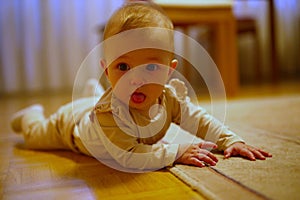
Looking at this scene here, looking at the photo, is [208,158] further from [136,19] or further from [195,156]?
[136,19]

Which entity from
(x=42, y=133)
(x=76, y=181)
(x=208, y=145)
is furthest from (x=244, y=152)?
(x=42, y=133)

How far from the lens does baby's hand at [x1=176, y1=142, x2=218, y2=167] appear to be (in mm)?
643

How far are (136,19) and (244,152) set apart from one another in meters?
0.30

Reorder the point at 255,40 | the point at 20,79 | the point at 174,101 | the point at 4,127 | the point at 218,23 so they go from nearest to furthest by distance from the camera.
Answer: the point at 174,101, the point at 4,127, the point at 218,23, the point at 20,79, the point at 255,40

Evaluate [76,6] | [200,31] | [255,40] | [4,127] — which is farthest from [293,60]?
[4,127]

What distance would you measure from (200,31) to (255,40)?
41 centimetres

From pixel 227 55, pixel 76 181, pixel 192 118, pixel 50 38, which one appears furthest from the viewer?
pixel 50 38

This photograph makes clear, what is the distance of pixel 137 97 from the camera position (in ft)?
2.15

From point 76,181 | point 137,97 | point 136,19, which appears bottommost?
point 76,181

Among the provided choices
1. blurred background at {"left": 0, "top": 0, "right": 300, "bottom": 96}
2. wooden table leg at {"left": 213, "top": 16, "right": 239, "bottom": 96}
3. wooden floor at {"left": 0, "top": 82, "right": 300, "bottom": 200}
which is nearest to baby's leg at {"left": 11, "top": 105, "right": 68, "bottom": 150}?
wooden floor at {"left": 0, "top": 82, "right": 300, "bottom": 200}

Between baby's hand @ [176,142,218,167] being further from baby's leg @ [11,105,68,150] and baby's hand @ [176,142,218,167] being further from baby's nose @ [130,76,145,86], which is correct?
baby's leg @ [11,105,68,150]

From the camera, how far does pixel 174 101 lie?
2.48 ft

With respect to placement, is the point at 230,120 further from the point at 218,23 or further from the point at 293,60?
the point at 293,60

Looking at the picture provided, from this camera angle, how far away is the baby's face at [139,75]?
63cm
